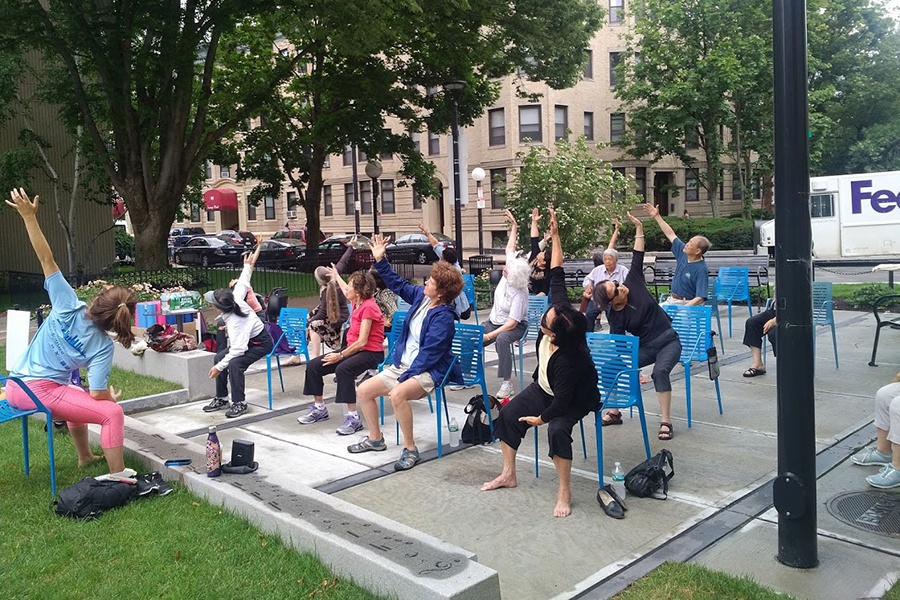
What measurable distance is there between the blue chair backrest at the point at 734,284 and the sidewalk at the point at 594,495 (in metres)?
3.72

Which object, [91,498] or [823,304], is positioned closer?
[91,498]

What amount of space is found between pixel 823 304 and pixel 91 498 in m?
8.27

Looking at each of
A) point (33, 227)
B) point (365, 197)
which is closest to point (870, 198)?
point (33, 227)

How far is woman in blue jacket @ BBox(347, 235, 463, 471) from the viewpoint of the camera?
637 centimetres

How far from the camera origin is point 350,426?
24.1ft

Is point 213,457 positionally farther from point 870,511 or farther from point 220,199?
point 220,199

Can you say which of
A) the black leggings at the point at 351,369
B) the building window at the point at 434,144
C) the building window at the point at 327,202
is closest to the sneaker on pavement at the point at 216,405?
the black leggings at the point at 351,369

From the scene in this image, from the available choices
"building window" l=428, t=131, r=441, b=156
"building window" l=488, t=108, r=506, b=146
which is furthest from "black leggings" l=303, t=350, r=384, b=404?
"building window" l=428, t=131, r=441, b=156

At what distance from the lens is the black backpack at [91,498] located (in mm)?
5125

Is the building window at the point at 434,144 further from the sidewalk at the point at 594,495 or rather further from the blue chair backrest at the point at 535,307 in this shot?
the sidewalk at the point at 594,495

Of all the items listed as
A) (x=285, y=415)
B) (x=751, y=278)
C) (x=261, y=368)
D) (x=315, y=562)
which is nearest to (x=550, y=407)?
(x=315, y=562)

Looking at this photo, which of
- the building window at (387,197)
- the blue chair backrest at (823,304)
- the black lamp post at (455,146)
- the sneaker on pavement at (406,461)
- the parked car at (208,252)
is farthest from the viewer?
the building window at (387,197)

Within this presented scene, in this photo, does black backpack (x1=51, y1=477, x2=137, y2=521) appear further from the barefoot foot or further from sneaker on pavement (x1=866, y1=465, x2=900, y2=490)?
sneaker on pavement (x1=866, y1=465, x2=900, y2=490)

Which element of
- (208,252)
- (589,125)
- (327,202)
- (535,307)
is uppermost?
(589,125)
